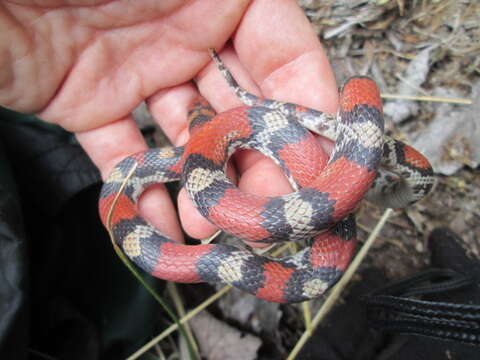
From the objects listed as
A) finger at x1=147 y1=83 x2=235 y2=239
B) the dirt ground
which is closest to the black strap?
the dirt ground

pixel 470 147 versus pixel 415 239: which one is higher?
pixel 470 147

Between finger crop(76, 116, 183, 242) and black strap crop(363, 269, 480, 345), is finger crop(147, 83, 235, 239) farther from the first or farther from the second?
black strap crop(363, 269, 480, 345)

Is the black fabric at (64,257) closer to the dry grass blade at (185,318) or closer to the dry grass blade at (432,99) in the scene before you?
the dry grass blade at (185,318)

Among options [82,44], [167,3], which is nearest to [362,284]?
[167,3]

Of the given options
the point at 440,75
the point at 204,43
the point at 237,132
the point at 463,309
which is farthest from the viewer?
the point at 440,75

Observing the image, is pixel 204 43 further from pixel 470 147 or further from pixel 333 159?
pixel 470 147

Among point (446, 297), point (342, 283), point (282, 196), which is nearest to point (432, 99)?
point (446, 297)
